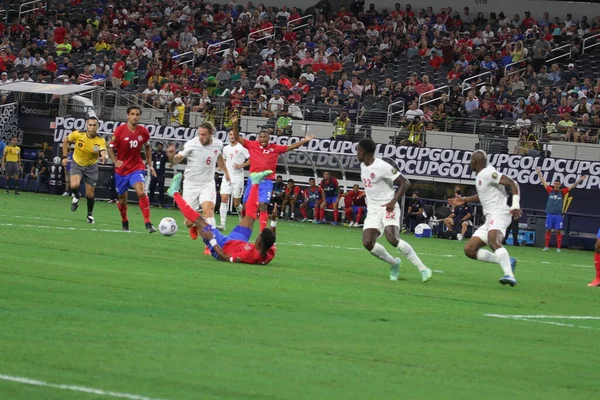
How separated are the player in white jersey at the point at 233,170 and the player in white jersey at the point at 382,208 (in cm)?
977

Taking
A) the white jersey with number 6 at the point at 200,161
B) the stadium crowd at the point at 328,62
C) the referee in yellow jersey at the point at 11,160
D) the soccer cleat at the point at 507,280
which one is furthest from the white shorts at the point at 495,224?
the referee in yellow jersey at the point at 11,160

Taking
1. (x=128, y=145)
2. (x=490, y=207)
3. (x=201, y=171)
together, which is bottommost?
(x=490, y=207)

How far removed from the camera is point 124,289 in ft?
41.5

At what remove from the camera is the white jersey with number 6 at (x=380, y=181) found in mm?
17000

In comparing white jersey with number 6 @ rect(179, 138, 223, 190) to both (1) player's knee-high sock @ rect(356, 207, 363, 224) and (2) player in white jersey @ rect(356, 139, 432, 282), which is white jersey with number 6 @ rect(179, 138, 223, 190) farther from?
(1) player's knee-high sock @ rect(356, 207, 363, 224)

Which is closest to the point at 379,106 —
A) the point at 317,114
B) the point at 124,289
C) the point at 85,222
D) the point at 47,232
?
the point at 317,114

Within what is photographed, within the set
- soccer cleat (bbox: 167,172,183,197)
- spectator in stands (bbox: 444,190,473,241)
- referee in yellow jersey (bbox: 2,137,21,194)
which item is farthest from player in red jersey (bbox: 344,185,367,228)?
soccer cleat (bbox: 167,172,183,197)

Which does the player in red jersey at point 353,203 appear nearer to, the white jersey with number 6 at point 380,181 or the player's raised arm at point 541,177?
the player's raised arm at point 541,177

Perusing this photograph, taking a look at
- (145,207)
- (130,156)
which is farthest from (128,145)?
(145,207)

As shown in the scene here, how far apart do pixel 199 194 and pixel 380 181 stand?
4.26 metres

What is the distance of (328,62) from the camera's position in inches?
1764

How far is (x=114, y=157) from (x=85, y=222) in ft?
12.1

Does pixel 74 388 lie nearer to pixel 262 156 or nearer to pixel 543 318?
pixel 543 318

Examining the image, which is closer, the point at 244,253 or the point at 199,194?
the point at 244,253
